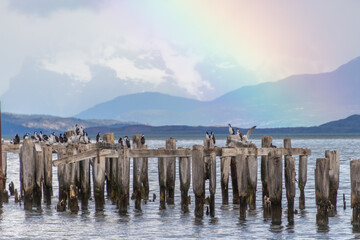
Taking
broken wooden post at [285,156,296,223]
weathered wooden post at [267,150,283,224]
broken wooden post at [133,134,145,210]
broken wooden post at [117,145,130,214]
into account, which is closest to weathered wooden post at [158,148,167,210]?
broken wooden post at [133,134,145,210]

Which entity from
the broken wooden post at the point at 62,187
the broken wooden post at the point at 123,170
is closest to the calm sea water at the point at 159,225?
the broken wooden post at the point at 62,187

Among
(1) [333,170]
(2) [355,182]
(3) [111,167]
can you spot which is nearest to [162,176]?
(3) [111,167]

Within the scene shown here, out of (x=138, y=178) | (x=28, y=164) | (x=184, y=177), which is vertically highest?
(x=28, y=164)

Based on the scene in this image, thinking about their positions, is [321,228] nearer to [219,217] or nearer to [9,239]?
[219,217]

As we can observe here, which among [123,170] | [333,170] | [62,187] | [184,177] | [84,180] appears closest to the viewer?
[333,170]

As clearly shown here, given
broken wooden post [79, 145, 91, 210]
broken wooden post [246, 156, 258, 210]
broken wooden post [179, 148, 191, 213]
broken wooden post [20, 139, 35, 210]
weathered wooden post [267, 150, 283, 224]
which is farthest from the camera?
broken wooden post [79, 145, 91, 210]

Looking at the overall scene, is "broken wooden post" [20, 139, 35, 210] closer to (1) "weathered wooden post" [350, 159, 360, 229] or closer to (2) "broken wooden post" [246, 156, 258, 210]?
(2) "broken wooden post" [246, 156, 258, 210]

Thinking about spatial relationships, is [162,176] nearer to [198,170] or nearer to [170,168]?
[170,168]

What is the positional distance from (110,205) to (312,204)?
9928 millimetres

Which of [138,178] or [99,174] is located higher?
[99,174]

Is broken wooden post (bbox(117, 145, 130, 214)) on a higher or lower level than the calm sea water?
higher

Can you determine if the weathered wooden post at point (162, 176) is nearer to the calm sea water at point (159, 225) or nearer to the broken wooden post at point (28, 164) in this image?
the calm sea water at point (159, 225)

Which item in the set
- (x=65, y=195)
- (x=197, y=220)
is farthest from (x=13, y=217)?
(x=197, y=220)

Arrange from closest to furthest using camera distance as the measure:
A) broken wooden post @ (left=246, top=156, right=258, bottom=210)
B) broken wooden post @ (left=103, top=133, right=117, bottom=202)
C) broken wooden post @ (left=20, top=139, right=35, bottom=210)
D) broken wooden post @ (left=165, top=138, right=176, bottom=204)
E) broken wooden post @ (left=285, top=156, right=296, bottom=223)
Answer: broken wooden post @ (left=285, top=156, right=296, bottom=223) < broken wooden post @ (left=246, top=156, right=258, bottom=210) < broken wooden post @ (left=20, top=139, right=35, bottom=210) < broken wooden post @ (left=103, top=133, right=117, bottom=202) < broken wooden post @ (left=165, top=138, right=176, bottom=204)
